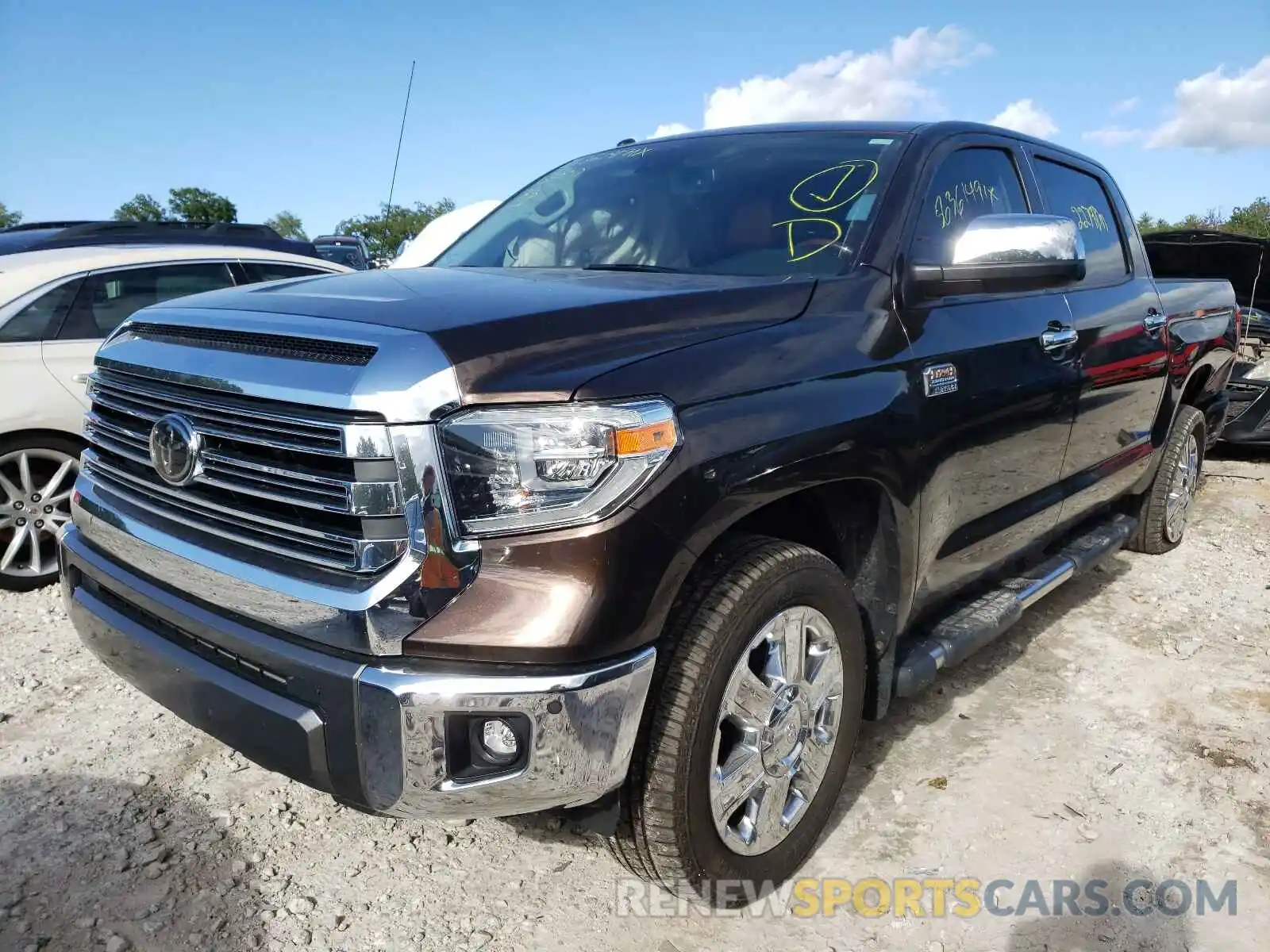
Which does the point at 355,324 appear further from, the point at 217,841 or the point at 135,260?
the point at 135,260

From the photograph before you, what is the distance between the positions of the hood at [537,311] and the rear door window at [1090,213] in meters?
1.91

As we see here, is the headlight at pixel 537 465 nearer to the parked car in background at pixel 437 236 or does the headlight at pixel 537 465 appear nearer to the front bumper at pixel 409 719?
the front bumper at pixel 409 719

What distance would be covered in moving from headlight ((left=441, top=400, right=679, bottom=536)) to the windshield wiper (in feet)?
3.21

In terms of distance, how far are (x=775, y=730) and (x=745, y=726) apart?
0.11m

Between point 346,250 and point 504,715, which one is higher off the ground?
point 346,250

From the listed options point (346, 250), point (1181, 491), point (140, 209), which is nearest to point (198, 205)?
point (140, 209)

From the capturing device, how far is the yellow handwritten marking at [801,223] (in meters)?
2.63

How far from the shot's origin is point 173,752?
299 cm

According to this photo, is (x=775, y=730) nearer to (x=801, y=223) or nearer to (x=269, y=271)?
(x=801, y=223)

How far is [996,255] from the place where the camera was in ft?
8.43

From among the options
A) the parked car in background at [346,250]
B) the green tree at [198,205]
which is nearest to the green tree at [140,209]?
the green tree at [198,205]

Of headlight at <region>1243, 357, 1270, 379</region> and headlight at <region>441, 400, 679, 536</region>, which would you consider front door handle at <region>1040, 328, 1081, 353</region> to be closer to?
headlight at <region>441, 400, 679, 536</region>

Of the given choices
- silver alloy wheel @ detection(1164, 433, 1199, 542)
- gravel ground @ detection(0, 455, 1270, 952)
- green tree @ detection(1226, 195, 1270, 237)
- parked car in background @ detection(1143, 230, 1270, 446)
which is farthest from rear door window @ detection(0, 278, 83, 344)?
green tree @ detection(1226, 195, 1270, 237)

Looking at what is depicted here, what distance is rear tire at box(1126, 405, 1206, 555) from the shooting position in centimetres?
489
